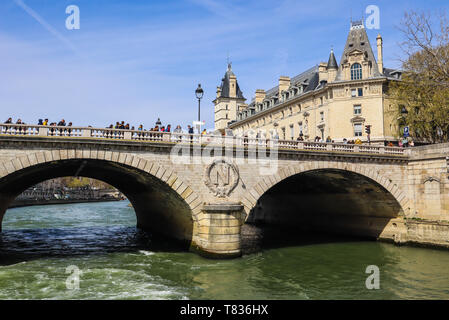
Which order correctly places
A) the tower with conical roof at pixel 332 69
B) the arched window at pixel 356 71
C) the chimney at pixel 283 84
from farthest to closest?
the chimney at pixel 283 84 < the tower with conical roof at pixel 332 69 < the arched window at pixel 356 71

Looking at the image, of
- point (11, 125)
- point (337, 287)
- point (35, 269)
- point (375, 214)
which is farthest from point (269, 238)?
point (11, 125)

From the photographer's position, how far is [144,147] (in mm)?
22922

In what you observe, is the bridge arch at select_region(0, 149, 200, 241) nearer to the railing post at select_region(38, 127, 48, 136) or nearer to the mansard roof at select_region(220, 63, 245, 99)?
the railing post at select_region(38, 127, 48, 136)

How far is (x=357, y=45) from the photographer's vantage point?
49.2 metres

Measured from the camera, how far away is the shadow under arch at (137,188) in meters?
24.3

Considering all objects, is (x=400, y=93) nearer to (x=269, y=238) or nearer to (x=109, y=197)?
(x=269, y=238)

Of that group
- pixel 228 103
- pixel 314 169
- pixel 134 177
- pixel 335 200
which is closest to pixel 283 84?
pixel 228 103

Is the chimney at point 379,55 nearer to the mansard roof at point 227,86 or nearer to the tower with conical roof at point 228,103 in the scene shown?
the tower with conical roof at point 228,103

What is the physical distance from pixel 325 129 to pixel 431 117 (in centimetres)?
1401

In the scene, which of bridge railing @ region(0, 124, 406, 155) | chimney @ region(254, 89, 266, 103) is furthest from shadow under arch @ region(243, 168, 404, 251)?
chimney @ region(254, 89, 266, 103)

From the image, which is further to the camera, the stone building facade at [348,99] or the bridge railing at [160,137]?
the stone building facade at [348,99]

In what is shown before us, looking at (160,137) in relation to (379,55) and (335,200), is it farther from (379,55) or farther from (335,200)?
(379,55)

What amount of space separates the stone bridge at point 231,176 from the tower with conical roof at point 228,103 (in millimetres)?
50808

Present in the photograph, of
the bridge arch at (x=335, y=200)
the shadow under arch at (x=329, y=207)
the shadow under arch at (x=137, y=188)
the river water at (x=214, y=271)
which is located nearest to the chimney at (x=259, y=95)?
the shadow under arch at (x=329, y=207)
